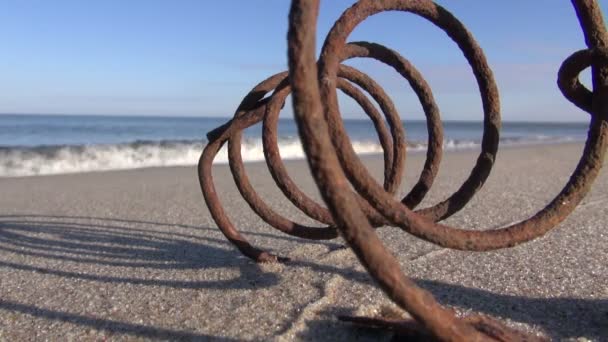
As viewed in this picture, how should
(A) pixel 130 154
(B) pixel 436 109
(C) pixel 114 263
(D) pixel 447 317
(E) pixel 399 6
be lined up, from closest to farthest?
(D) pixel 447 317 < (E) pixel 399 6 < (B) pixel 436 109 < (C) pixel 114 263 < (A) pixel 130 154

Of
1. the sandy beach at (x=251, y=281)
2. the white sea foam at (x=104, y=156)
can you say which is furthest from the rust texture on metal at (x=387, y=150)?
the white sea foam at (x=104, y=156)

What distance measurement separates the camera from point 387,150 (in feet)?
11.3

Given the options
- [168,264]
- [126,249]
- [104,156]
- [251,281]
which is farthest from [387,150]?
[104,156]

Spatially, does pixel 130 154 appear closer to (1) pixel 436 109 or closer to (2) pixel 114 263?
(2) pixel 114 263

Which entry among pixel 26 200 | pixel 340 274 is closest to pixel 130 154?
pixel 26 200

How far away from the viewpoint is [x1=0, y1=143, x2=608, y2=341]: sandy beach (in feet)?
7.84

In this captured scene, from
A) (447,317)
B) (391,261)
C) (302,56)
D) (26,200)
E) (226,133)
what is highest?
(302,56)

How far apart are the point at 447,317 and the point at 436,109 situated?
1.47 meters

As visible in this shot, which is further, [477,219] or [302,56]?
[477,219]

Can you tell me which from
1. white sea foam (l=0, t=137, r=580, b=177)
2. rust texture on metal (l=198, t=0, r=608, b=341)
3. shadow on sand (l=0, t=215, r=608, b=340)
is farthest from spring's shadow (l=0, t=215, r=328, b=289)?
white sea foam (l=0, t=137, r=580, b=177)

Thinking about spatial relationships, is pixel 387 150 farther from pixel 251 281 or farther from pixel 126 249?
pixel 126 249

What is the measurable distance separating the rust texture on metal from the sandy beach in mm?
291

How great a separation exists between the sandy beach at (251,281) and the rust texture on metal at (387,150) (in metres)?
0.29

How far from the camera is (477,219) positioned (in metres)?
4.77
